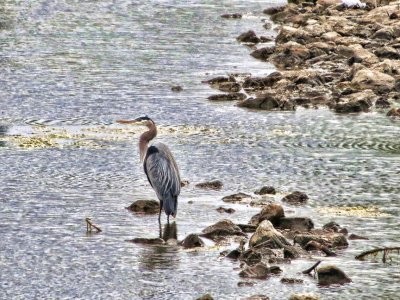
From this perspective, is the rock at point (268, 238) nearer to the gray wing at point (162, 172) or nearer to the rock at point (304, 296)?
the gray wing at point (162, 172)

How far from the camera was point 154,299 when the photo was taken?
15.1 meters

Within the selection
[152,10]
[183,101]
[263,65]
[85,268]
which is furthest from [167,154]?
[152,10]

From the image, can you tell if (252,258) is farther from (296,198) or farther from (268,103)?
(268,103)

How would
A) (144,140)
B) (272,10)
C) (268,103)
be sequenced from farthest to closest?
(272,10)
(268,103)
(144,140)

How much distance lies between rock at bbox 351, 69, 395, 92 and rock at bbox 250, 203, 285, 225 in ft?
40.6

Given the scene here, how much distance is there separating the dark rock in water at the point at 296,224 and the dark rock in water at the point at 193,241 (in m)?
1.35

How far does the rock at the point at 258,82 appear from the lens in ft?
102

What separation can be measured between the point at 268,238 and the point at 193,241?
106 cm

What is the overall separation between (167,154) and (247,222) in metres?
1.58

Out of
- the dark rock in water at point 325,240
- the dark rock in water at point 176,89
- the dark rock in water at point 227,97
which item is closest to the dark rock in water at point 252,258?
the dark rock in water at point 325,240

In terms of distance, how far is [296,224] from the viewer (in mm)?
18141

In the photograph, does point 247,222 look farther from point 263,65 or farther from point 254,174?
point 263,65

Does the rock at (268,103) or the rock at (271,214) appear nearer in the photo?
the rock at (271,214)

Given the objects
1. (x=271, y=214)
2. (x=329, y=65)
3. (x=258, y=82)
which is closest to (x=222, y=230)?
(x=271, y=214)
